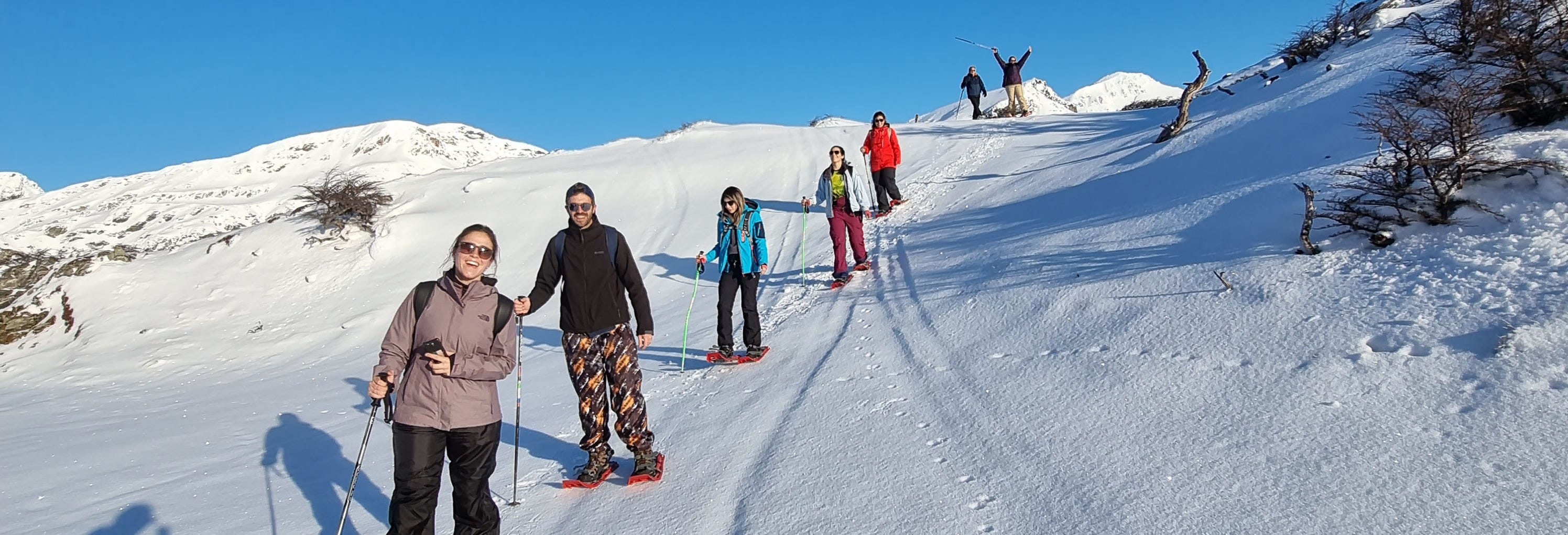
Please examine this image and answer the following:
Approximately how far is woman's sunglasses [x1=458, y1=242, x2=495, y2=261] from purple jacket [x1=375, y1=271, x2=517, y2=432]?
0.37ft

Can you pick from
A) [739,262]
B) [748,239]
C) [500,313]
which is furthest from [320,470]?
[748,239]

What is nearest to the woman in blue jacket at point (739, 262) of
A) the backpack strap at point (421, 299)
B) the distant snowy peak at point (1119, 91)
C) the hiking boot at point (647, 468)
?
the hiking boot at point (647, 468)

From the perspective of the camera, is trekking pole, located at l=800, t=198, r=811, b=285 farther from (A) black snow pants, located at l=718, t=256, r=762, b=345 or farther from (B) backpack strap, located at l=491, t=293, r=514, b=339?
(B) backpack strap, located at l=491, t=293, r=514, b=339

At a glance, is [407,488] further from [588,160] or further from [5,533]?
[588,160]

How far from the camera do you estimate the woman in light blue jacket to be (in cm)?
897

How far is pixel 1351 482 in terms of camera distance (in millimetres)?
2990

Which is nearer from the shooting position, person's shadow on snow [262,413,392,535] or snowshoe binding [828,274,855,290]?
person's shadow on snow [262,413,392,535]

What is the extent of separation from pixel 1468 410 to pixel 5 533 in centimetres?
803

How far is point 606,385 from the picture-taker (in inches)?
177

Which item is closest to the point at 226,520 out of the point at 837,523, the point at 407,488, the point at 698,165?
the point at 407,488

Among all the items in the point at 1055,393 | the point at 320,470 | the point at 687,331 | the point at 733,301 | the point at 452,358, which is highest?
the point at 452,358

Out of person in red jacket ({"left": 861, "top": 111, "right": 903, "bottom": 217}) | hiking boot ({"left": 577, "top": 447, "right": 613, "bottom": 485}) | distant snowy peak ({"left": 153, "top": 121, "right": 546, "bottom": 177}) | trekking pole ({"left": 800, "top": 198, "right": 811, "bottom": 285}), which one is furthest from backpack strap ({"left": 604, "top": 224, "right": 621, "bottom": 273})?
distant snowy peak ({"left": 153, "top": 121, "right": 546, "bottom": 177})

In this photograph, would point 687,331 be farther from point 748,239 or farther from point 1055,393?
point 1055,393

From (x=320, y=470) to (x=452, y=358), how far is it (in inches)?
124
